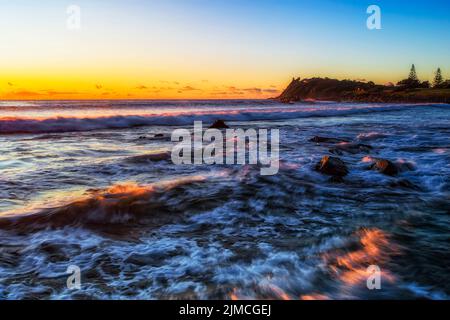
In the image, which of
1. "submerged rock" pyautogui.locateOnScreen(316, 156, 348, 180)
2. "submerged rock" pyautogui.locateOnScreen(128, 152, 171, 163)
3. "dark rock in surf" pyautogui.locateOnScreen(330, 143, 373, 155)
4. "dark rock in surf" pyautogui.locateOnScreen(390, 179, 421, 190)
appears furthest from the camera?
"dark rock in surf" pyautogui.locateOnScreen(330, 143, 373, 155)

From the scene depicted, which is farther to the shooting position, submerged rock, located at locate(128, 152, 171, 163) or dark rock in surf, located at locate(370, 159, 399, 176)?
submerged rock, located at locate(128, 152, 171, 163)

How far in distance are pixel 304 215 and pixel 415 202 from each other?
1937mm

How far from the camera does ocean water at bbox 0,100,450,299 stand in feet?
10.4

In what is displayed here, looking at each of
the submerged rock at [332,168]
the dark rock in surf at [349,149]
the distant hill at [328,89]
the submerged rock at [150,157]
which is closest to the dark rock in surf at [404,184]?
the submerged rock at [332,168]

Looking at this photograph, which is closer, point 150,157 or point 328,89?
point 150,157

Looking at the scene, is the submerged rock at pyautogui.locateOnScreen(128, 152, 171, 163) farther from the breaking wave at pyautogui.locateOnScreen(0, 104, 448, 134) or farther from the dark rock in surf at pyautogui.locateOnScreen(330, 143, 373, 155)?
the breaking wave at pyautogui.locateOnScreen(0, 104, 448, 134)

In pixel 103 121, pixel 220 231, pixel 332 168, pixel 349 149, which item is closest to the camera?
pixel 220 231

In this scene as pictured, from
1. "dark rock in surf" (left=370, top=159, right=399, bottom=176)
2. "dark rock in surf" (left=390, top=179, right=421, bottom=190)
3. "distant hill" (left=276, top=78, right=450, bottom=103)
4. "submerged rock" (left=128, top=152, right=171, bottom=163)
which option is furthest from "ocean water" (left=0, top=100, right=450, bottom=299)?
"distant hill" (left=276, top=78, right=450, bottom=103)

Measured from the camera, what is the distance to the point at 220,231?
14.6 ft

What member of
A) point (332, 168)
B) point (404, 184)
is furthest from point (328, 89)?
point (404, 184)

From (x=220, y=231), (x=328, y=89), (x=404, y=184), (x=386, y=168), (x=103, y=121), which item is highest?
(x=328, y=89)

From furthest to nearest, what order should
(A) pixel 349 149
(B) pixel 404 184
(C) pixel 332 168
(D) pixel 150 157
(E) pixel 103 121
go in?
1. (E) pixel 103 121
2. (A) pixel 349 149
3. (D) pixel 150 157
4. (C) pixel 332 168
5. (B) pixel 404 184

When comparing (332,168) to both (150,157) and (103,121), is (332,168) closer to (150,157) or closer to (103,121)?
(150,157)
